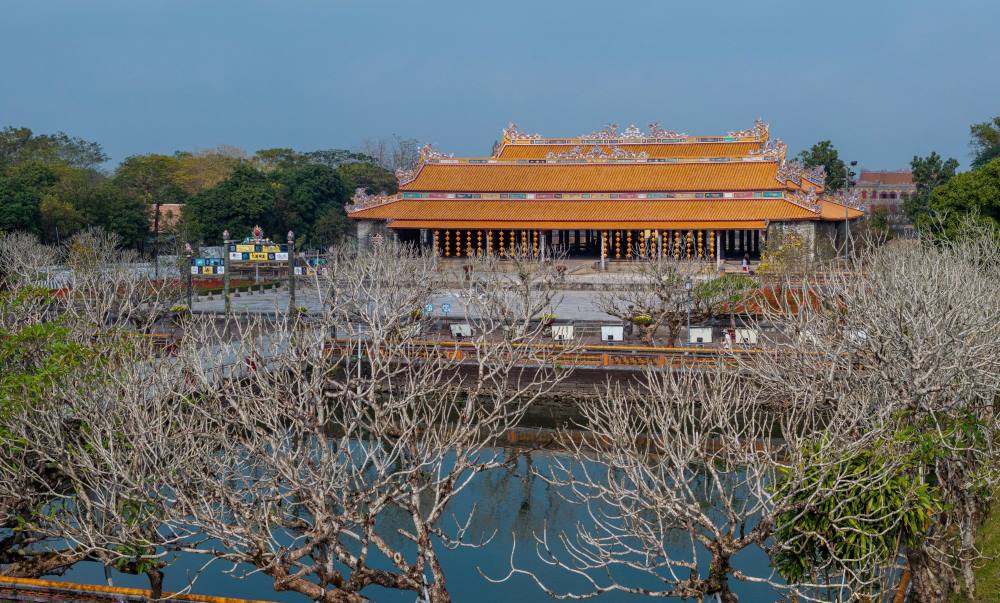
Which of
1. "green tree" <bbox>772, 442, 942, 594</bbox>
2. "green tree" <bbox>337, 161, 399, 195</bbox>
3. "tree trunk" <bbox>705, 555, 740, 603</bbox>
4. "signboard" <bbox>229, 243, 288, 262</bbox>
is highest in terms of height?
"green tree" <bbox>337, 161, 399, 195</bbox>

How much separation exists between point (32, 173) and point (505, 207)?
88.4 ft

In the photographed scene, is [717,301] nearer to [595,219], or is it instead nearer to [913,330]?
[913,330]

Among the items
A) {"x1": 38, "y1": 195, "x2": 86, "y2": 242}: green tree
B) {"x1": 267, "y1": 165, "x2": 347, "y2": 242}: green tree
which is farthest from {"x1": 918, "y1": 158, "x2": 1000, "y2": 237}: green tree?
{"x1": 38, "y1": 195, "x2": 86, "y2": 242}: green tree

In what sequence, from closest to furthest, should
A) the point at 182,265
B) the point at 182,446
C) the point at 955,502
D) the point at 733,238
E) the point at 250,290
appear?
the point at 182,446 → the point at 955,502 → the point at 182,265 → the point at 250,290 → the point at 733,238

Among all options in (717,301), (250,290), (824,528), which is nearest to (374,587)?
(824,528)

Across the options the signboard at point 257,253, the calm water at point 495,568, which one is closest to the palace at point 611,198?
the signboard at point 257,253

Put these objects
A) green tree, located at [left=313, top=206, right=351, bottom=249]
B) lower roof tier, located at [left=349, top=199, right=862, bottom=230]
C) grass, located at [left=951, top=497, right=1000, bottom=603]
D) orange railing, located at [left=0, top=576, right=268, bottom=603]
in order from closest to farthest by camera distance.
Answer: orange railing, located at [left=0, top=576, right=268, bottom=603] < grass, located at [left=951, top=497, right=1000, bottom=603] < lower roof tier, located at [left=349, top=199, right=862, bottom=230] < green tree, located at [left=313, top=206, right=351, bottom=249]

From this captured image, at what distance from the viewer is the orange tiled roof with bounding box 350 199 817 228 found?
4600 cm

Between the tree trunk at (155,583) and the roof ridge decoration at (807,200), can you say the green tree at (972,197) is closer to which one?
the roof ridge decoration at (807,200)

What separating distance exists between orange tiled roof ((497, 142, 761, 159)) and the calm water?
113 ft

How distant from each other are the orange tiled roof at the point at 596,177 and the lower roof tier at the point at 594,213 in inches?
27.7

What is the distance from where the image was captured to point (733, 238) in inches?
2124

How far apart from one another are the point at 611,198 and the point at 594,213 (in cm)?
144

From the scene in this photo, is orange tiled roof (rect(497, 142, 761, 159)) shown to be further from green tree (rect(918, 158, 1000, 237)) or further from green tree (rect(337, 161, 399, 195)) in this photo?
green tree (rect(337, 161, 399, 195))
